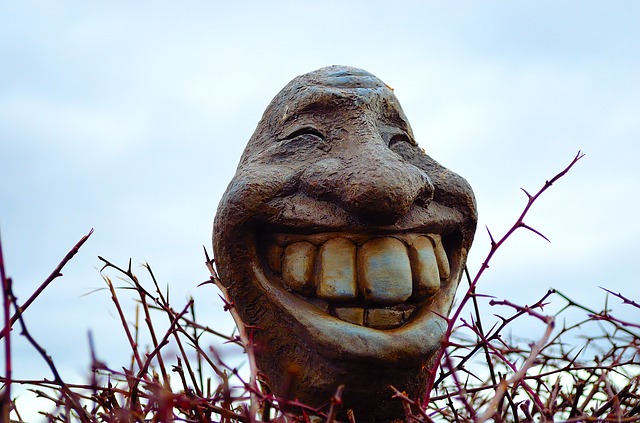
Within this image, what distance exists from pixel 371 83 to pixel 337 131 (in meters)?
0.22

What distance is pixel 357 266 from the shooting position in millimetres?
1831

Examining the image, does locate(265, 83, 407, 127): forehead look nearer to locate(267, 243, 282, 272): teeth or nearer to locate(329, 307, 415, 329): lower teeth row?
locate(267, 243, 282, 272): teeth

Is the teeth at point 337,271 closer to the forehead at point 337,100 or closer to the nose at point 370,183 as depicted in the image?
the nose at point 370,183

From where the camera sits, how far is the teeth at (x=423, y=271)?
1.87 m

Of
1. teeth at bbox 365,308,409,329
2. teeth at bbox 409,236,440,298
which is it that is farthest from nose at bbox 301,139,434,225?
teeth at bbox 365,308,409,329

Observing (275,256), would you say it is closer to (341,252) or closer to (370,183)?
(341,252)

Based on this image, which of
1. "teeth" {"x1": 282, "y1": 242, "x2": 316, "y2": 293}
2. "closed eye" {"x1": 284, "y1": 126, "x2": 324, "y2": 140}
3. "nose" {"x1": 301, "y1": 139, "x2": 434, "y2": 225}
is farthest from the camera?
"closed eye" {"x1": 284, "y1": 126, "x2": 324, "y2": 140}

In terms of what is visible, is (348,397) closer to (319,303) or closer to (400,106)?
(319,303)

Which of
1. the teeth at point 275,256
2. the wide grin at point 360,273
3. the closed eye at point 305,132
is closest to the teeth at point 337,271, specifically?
the wide grin at point 360,273

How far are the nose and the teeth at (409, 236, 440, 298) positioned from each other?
12 centimetres

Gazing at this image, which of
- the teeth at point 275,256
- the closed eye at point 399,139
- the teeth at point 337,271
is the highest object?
the closed eye at point 399,139

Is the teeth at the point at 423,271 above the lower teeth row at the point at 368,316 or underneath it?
above

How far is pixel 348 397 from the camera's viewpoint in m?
1.85

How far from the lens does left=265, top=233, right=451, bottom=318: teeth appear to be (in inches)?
70.9
